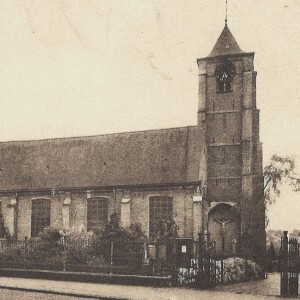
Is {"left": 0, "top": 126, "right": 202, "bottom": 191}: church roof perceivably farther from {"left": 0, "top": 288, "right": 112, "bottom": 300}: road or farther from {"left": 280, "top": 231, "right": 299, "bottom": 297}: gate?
{"left": 0, "top": 288, "right": 112, "bottom": 300}: road

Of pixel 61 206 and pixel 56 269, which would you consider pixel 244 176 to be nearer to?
pixel 61 206

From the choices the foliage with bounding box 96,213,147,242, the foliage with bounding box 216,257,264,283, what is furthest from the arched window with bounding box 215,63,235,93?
the foliage with bounding box 216,257,264,283

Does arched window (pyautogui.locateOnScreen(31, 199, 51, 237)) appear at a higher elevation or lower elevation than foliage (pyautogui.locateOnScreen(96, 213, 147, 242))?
higher

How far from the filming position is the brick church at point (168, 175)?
31844mm

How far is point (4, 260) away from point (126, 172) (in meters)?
11.6

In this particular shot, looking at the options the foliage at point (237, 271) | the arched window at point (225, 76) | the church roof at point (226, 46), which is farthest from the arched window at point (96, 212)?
the church roof at point (226, 46)

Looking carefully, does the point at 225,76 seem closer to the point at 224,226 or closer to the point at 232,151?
the point at 232,151

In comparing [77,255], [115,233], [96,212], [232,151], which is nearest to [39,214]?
[96,212]

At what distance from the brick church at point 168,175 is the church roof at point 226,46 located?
7 centimetres

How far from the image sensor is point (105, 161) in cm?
3453

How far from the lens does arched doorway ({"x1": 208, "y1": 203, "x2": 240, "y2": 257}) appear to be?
3419 centimetres

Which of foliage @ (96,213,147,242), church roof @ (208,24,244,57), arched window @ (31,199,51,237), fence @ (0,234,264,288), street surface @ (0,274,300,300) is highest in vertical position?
church roof @ (208,24,244,57)

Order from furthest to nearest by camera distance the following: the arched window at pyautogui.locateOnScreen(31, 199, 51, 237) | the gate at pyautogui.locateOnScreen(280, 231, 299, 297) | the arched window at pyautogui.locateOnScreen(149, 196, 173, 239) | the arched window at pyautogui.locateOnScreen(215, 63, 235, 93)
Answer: the arched window at pyautogui.locateOnScreen(215, 63, 235, 93)
the arched window at pyautogui.locateOnScreen(31, 199, 51, 237)
the arched window at pyautogui.locateOnScreen(149, 196, 173, 239)
the gate at pyautogui.locateOnScreen(280, 231, 299, 297)

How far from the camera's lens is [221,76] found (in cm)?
3697
